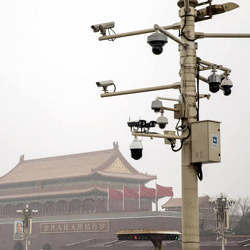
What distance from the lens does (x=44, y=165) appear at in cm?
7288

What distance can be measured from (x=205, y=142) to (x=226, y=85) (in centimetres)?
122

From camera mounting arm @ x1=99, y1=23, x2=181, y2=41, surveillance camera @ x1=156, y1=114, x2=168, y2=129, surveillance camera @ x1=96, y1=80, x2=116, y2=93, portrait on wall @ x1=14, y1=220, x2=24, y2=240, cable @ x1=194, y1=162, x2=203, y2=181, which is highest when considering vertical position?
camera mounting arm @ x1=99, y1=23, x2=181, y2=41

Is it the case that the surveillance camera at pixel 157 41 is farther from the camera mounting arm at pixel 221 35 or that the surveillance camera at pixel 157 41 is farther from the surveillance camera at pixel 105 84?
the surveillance camera at pixel 105 84

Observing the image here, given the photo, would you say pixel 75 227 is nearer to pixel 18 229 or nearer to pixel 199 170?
pixel 18 229

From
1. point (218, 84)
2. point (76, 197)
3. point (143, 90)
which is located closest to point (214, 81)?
point (218, 84)

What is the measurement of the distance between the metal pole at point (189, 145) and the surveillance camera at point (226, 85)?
0.65m

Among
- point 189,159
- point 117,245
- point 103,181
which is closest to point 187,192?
point 189,159

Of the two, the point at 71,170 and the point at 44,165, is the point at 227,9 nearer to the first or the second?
the point at 71,170

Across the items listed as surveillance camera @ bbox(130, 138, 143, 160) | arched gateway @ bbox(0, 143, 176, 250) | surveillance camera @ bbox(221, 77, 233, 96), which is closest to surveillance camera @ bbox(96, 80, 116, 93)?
surveillance camera @ bbox(130, 138, 143, 160)

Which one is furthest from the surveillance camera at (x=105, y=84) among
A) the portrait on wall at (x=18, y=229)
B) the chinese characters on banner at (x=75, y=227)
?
the portrait on wall at (x=18, y=229)

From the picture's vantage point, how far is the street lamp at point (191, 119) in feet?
23.6

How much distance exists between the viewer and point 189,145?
7.37 metres

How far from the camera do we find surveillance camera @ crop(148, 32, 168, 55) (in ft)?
22.7

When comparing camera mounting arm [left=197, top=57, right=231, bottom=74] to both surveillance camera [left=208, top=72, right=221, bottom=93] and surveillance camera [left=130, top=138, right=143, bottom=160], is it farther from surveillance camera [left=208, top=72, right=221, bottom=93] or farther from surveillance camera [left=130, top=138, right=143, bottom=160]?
surveillance camera [left=130, top=138, right=143, bottom=160]
